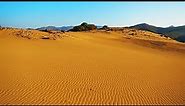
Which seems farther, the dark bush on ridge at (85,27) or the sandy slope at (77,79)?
the dark bush on ridge at (85,27)

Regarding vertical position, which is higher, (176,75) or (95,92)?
(95,92)

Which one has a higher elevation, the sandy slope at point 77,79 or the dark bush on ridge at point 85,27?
the sandy slope at point 77,79

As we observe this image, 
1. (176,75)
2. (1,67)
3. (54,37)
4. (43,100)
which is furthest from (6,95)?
(54,37)

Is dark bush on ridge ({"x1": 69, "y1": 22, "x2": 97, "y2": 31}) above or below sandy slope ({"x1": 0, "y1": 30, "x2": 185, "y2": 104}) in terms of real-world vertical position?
below

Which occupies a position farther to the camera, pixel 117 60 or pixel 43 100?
pixel 117 60

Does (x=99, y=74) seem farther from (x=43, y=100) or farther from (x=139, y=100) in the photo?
(x=43, y=100)

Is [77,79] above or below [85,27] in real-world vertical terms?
above

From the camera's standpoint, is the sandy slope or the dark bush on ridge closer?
the sandy slope

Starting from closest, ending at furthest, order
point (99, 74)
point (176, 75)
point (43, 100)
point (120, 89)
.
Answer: point (43, 100) → point (120, 89) → point (99, 74) → point (176, 75)

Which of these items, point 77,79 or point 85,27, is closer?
point 77,79

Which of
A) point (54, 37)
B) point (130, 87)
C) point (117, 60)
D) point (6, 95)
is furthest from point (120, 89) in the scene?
point (54, 37)

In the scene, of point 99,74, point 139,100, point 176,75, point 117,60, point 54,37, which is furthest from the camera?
point 54,37

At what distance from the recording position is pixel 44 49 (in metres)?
18.7

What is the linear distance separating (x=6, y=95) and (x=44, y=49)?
31.1 ft
